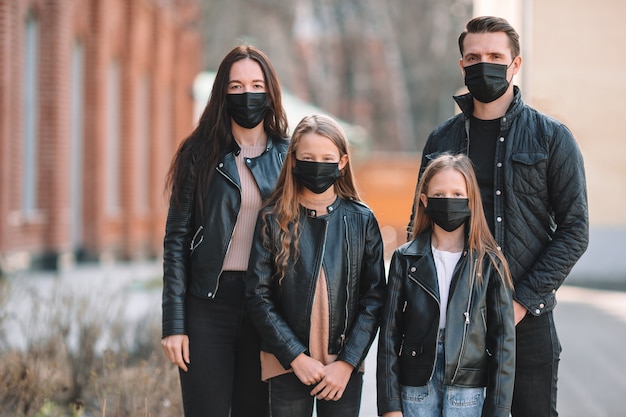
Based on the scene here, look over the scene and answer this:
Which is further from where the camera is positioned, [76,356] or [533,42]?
[533,42]

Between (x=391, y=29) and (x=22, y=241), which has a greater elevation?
(x=391, y=29)

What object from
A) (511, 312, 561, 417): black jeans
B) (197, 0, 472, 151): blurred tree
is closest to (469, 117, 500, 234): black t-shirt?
(511, 312, 561, 417): black jeans

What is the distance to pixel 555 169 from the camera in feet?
11.2

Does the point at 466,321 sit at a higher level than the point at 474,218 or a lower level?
lower

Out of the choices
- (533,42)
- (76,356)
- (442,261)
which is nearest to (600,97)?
(533,42)

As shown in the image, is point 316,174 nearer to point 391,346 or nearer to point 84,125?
point 391,346

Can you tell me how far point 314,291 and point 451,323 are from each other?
1.95 ft

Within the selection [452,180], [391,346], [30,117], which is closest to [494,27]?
[452,180]

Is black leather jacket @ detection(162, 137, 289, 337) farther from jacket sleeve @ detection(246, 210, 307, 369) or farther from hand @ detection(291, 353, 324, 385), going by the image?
hand @ detection(291, 353, 324, 385)

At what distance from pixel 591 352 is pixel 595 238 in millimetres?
6172

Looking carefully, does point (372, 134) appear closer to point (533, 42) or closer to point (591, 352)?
point (533, 42)

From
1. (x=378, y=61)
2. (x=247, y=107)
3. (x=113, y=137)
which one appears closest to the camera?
(x=247, y=107)

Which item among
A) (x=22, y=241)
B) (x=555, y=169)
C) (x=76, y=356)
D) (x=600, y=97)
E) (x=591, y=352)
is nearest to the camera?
(x=555, y=169)

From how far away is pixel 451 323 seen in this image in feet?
10.9
